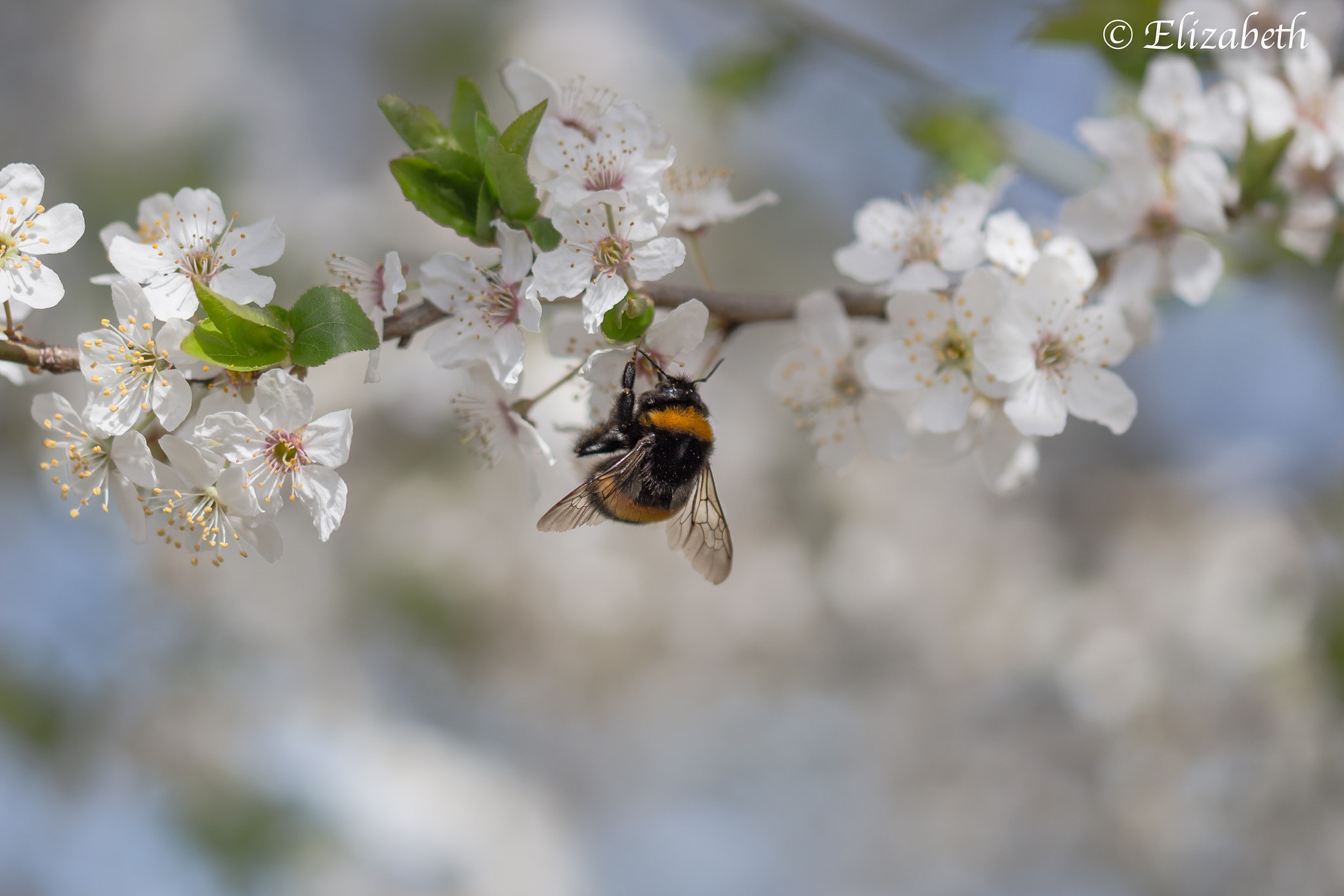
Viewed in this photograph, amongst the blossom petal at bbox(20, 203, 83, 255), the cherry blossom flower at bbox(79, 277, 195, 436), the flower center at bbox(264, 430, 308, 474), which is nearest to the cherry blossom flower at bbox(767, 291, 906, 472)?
→ the flower center at bbox(264, 430, 308, 474)

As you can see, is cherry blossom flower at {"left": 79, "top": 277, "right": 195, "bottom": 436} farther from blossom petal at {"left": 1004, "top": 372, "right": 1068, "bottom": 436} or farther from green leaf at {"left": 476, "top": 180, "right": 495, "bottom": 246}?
blossom petal at {"left": 1004, "top": 372, "right": 1068, "bottom": 436}

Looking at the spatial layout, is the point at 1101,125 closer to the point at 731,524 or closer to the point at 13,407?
the point at 731,524

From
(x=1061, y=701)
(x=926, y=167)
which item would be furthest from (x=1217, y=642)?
(x=926, y=167)

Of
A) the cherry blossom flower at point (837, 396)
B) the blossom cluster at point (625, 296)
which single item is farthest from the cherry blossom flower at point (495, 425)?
the cherry blossom flower at point (837, 396)

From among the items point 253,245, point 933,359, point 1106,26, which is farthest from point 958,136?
point 253,245

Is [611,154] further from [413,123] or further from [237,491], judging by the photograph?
[237,491]

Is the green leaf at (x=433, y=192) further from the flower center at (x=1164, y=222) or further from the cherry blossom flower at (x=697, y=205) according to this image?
the flower center at (x=1164, y=222)
